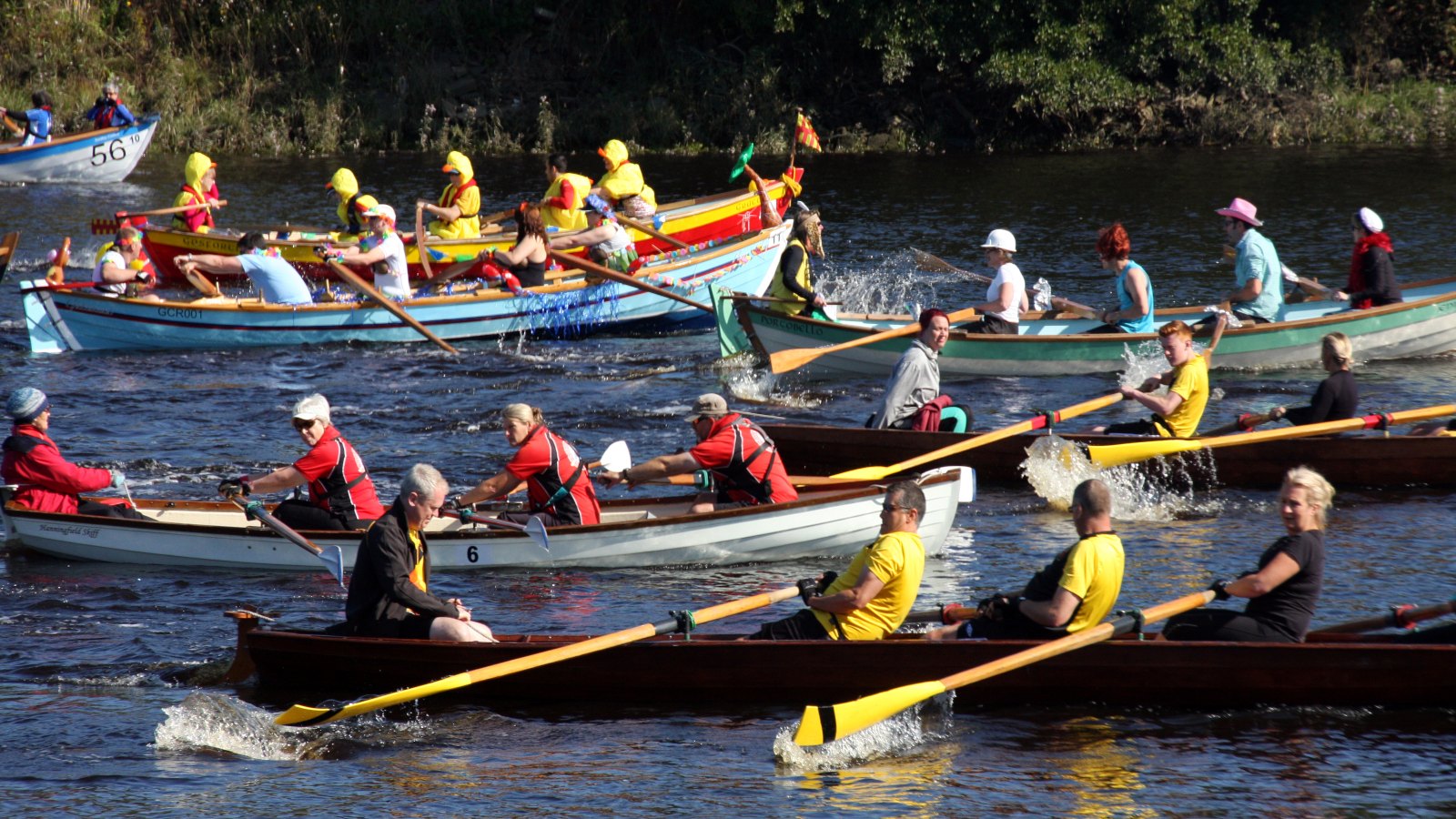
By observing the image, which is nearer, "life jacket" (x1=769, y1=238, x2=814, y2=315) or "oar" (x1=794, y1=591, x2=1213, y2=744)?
"oar" (x1=794, y1=591, x2=1213, y2=744)

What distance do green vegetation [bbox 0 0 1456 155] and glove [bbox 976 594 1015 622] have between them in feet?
83.8

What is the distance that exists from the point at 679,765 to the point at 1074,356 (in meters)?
9.68

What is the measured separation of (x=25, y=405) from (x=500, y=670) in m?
4.85

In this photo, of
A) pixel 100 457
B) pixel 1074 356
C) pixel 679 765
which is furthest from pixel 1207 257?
pixel 679 765

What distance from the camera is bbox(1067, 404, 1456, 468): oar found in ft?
40.5

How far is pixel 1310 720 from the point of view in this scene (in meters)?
8.47

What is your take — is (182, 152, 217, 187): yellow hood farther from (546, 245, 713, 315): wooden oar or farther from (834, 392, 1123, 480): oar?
(834, 392, 1123, 480): oar

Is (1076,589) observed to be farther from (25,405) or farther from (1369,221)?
(1369,221)

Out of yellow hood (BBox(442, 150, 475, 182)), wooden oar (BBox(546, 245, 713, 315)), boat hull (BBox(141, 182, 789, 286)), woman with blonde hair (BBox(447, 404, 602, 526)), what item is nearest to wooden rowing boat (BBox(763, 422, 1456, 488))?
woman with blonde hair (BBox(447, 404, 602, 526))

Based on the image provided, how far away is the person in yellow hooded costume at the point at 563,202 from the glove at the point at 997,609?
13263 millimetres

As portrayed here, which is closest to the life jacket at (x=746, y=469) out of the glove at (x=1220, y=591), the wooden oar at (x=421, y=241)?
the glove at (x=1220, y=591)

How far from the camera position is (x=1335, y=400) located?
12594 millimetres

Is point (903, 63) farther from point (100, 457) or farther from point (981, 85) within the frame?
point (100, 457)

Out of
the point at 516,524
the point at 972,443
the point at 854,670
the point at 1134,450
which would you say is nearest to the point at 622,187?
the point at 972,443
